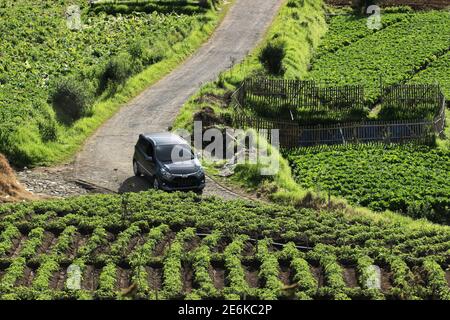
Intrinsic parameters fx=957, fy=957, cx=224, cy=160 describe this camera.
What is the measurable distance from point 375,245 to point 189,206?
730 centimetres

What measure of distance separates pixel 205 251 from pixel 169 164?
7.61m

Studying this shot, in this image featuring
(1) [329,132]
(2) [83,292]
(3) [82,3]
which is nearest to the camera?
(2) [83,292]

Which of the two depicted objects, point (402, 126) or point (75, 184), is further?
point (402, 126)

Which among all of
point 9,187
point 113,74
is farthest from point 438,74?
point 9,187

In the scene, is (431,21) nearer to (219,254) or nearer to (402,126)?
(402,126)

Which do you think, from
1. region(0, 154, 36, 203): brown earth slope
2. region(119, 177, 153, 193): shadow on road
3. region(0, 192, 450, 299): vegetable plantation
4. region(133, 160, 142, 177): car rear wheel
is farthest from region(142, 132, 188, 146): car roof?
region(0, 154, 36, 203): brown earth slope

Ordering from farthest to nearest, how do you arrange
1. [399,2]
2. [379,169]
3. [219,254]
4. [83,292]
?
[399,2] < [379,169] < [219,254] < [83,292]

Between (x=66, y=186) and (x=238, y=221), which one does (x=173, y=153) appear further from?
(x=238, y=221)

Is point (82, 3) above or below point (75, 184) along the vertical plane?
above

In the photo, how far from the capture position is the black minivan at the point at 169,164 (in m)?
38.0

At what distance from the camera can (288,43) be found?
A: 6203cm

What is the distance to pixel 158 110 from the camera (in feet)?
162

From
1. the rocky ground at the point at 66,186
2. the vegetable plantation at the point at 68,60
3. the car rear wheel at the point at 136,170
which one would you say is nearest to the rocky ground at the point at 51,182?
the rocky ground at the point at 66,186

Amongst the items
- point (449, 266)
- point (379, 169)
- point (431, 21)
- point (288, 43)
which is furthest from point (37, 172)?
point (431, 21)
